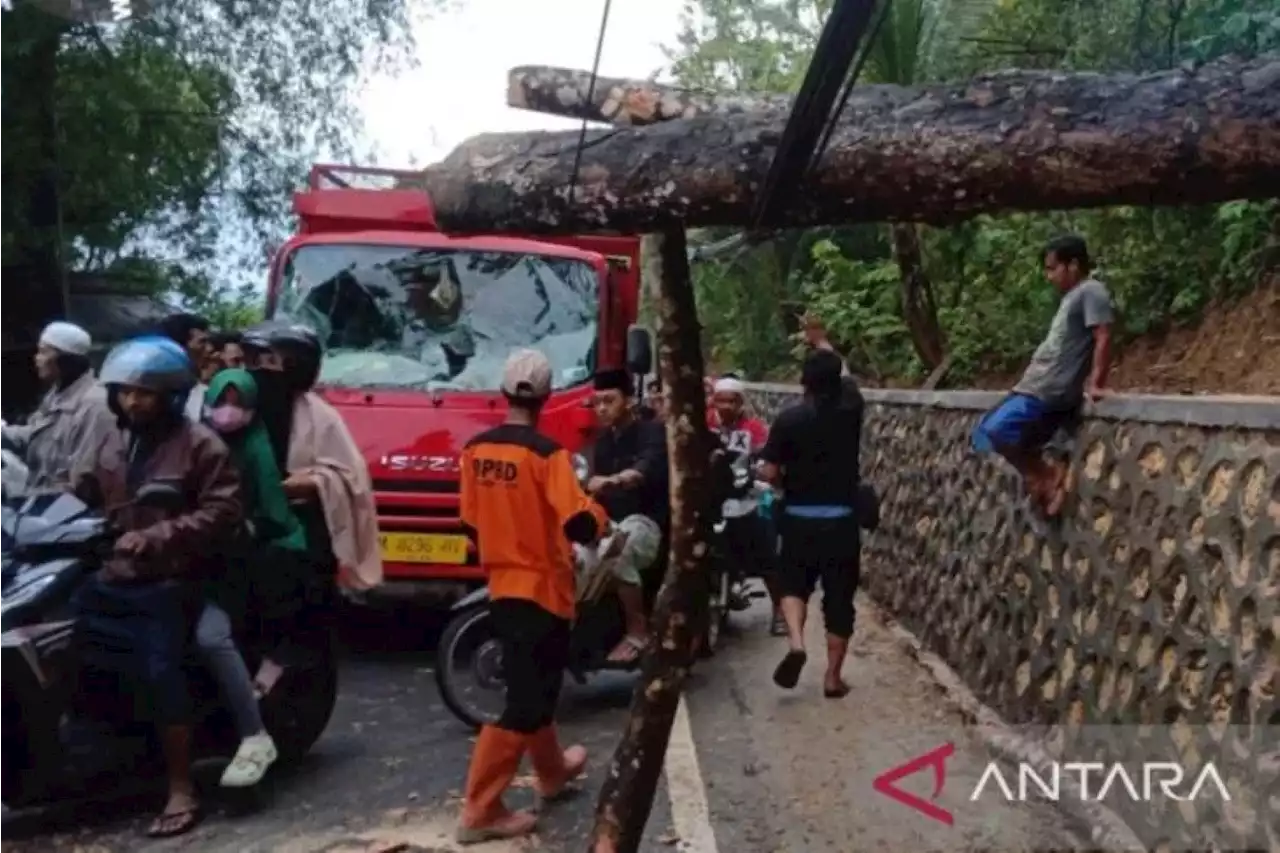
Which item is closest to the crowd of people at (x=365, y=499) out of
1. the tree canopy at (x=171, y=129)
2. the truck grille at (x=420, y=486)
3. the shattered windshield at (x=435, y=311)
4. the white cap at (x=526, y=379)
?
the white cap at (x=526, y=379)

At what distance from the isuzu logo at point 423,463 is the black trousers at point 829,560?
199 cm

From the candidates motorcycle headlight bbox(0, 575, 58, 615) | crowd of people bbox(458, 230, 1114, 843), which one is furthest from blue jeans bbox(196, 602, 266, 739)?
crowd of people bbox(458, 230, 1114, 843)

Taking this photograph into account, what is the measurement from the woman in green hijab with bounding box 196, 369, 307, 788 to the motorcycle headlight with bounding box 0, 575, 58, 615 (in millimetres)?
596

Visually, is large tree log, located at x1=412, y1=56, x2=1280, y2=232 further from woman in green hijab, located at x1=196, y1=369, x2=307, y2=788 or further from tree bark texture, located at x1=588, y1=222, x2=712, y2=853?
woman in green hijab, located at x1=196, y1=369, x2=307, y2=788

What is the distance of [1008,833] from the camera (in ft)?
19.2

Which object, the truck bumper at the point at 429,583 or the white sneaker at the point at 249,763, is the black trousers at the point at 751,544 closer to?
the truck bumper at the point at 429,583

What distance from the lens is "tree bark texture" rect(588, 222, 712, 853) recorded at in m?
4.82

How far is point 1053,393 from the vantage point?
6715 millimetres

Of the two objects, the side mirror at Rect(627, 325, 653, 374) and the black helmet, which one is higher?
the black helmet

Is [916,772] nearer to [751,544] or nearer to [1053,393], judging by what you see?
[1053,393]

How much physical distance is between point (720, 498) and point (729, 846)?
3.34 m

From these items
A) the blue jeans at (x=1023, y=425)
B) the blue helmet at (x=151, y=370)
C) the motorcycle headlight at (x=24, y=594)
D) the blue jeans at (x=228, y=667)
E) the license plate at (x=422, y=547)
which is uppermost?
the blue helmet at (x=151, y=370)

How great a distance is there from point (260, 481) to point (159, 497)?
734mm

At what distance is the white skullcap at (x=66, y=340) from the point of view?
25.3 feet
